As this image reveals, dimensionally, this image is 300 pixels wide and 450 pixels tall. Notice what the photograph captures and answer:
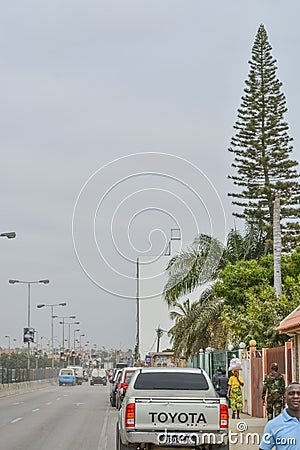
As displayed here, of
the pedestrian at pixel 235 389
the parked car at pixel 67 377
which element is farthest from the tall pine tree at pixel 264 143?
the parked car at pixel 67 377

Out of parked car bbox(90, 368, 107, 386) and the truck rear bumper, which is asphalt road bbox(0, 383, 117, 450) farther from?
parked car bbox(90, 368, 107, 386)

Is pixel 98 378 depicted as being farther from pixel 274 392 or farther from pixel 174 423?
pixel 174 423

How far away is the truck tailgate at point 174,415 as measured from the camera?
587 inches

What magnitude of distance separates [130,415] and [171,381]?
6.21 feet

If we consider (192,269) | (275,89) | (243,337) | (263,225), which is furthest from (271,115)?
(243,337)

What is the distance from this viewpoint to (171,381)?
16.7 m

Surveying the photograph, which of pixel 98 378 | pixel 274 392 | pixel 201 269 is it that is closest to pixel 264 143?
pixel 201 269

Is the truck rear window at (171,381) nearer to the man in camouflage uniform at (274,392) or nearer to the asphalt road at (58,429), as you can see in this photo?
the asphalt road at (58,429)

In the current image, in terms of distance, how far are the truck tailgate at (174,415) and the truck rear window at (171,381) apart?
139cm

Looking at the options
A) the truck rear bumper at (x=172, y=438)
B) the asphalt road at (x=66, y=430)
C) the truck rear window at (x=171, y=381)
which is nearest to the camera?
the truck rear bumper at (x=172, y=438)

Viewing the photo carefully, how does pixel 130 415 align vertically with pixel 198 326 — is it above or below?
below

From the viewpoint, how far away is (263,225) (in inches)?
1812

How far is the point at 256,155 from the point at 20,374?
118 ft

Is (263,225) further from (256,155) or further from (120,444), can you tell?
(120,444)
